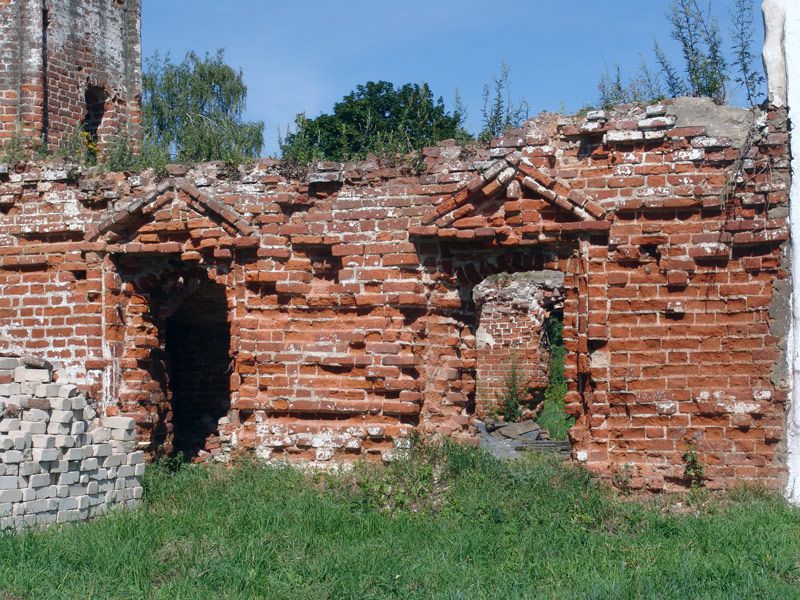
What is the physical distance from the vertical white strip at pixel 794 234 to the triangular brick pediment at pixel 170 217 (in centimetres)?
457

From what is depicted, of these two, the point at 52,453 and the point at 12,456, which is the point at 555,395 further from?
the point at 12,456

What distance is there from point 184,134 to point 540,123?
377cm

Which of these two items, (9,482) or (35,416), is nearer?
(9,482)

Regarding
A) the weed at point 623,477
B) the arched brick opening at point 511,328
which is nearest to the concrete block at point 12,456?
the weed at point 623,477

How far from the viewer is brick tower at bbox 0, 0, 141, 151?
40.9 ft

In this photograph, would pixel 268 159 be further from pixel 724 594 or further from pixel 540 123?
pixel 724 594

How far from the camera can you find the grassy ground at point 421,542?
5293 mm

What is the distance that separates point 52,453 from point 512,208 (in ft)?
13.2

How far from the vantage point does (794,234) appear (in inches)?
278

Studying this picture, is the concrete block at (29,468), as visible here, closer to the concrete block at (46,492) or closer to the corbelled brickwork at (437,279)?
the concrete block at (46,492)

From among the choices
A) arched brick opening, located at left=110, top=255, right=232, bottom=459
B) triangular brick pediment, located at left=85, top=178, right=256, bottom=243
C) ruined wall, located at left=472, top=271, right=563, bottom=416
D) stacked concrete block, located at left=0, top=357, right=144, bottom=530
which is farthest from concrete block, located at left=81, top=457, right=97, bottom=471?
ruined wall, located at left=472, top=271, right=563, bottom=416

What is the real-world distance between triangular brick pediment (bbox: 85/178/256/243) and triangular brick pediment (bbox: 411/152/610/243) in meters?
1.82

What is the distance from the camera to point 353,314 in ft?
26.8

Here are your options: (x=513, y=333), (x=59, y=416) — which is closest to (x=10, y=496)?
(x=59, y=416)
